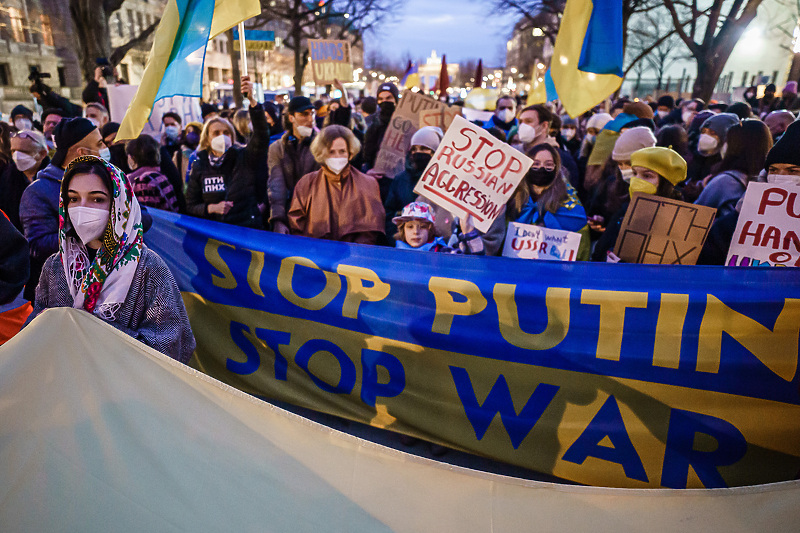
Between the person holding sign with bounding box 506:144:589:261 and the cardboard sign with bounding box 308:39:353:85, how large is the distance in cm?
766

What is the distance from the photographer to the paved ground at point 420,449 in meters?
3.01

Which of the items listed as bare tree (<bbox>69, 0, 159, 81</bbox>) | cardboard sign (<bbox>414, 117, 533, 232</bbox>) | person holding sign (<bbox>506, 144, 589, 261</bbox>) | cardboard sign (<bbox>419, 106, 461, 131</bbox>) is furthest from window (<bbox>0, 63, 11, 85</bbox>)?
person holding sign (<bbox>506, 144, 589, 261</bbox>)

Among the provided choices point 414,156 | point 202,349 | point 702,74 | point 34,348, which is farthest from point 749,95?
point 34,348

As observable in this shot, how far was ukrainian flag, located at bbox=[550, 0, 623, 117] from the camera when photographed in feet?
11.9

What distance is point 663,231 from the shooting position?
Result: 2.95 metres

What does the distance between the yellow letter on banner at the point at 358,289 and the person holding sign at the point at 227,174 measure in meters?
1.94

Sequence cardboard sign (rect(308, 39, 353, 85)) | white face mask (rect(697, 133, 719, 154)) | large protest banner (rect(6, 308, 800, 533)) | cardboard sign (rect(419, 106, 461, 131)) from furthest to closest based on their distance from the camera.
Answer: cardboard sign (rect(308, 39, 353, 85))
cardboard sign (rect(419, 106, 461, 131))
white face mask (rect(697, 133, 719, 154))
large protest banner (rect(6, 308, 800, 533))

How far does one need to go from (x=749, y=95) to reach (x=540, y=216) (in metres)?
15.8

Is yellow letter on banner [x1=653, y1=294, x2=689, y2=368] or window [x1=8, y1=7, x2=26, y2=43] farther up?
window [x1=8, y1=7, x2=26, y2=43]

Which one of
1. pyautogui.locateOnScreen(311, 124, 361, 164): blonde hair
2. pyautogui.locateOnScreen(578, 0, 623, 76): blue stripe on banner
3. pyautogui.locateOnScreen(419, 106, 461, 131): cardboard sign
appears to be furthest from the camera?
pyautogui.locateOnScreen(419, 106, 461, 131): cardboard sign

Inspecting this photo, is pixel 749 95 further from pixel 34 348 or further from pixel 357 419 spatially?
pixel 34 348

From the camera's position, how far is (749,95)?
15750 millimetres

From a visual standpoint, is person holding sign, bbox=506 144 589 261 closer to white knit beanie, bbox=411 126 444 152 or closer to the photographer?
white knit beanie, bbox=411 126 444 152

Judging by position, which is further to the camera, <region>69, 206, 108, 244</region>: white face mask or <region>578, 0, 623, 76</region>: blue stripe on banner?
<region>578, 0, 623, 76</region>: blue stripe on banner
